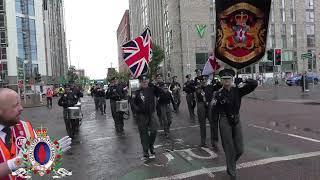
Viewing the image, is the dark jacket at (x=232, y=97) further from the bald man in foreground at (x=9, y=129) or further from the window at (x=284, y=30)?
the window at (x=284, y=30)

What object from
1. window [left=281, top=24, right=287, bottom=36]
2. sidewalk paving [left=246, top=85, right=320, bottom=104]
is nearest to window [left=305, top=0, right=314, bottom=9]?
window [left=281, top=24, right=287, bottom=36]

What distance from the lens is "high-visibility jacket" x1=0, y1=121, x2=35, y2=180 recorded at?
10.5 feet

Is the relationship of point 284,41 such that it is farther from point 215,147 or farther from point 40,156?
point 40,156

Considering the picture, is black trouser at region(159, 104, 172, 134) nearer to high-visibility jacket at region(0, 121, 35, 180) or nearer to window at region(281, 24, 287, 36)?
high-visibility jacket at region(0, 121, 35, 180)

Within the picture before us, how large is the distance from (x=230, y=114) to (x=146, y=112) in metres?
2.67

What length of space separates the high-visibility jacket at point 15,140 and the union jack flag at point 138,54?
8574mm

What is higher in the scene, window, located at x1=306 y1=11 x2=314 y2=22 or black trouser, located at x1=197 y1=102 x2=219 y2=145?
window, located at x1=306 y1=11 x2=314 y2=22

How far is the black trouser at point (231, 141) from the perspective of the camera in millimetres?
6879

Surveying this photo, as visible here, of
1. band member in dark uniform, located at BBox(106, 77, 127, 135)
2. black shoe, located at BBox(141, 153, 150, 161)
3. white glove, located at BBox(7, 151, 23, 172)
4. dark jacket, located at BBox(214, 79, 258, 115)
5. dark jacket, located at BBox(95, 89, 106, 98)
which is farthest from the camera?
dark jacket, located at BBox(95, 89, 106, 98)

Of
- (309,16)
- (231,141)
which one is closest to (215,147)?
(231,141)

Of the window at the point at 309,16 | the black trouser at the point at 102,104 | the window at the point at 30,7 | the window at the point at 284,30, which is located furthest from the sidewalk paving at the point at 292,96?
the window at the point at 30,7

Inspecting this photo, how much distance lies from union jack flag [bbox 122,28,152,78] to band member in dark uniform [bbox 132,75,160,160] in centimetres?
272

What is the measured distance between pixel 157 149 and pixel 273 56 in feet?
73.5

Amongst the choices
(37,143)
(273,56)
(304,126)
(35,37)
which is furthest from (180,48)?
(37,143)
